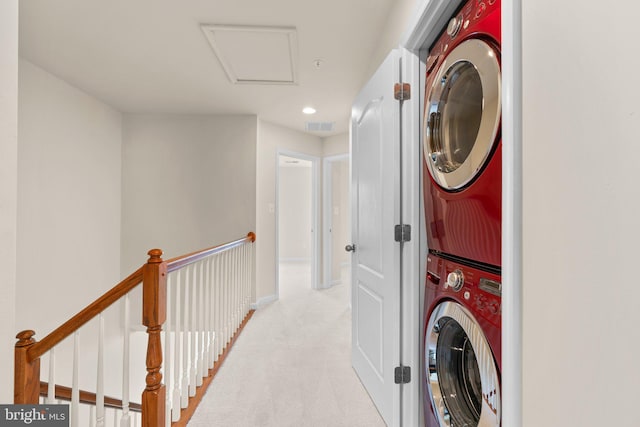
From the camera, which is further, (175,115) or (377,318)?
(175,115)

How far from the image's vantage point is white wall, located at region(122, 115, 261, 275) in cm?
381

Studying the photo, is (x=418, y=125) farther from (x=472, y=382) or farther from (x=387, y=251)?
(x=472, y=382)

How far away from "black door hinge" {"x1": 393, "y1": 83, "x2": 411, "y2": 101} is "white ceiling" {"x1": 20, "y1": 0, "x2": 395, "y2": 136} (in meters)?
0.71

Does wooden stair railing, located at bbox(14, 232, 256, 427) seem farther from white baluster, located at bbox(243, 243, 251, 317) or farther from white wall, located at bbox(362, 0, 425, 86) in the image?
white wall, located at bbox(362, 0, 425, 86)

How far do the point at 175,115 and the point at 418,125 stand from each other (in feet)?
11.3

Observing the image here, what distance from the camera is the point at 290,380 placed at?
206cm

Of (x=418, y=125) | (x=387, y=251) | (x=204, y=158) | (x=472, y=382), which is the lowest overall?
(x=472, y=382)

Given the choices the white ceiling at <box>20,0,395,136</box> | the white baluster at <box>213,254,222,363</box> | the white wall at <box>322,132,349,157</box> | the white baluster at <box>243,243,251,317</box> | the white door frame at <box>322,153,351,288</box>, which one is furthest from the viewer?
the white door frame at <box>322,153,351,288</box>

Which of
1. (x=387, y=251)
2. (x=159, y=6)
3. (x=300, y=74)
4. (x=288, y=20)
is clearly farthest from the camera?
(x=300, y=74)

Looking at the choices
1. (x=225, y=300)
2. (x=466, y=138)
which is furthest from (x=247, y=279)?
(x=466, y=138)

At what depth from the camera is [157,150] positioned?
382 centimetres

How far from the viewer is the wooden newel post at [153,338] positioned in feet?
4.58

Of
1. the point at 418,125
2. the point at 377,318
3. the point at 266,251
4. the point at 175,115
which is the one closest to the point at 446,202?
the point at 418,125

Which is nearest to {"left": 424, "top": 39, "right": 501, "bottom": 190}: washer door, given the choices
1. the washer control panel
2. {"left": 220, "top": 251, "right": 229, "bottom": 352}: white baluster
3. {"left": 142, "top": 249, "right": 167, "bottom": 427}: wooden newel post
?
the washer control panel
